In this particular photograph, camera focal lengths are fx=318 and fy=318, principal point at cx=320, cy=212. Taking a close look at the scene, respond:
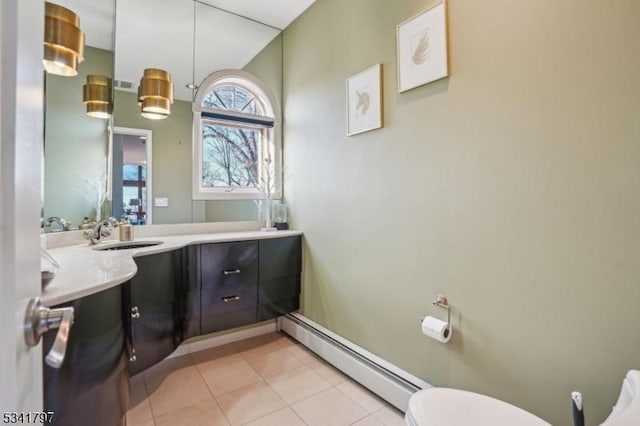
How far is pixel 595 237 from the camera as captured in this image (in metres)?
1.12

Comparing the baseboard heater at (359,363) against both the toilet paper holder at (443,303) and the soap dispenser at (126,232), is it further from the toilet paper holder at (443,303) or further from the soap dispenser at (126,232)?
the soap dispenser at (126,232)

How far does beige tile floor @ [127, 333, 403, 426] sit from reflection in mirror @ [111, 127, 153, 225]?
3.82ft

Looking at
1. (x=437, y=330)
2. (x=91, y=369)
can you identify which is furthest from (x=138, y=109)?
(x=437, y=330)

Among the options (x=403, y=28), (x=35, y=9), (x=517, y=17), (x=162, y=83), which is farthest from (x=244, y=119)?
(x=35, y=9)

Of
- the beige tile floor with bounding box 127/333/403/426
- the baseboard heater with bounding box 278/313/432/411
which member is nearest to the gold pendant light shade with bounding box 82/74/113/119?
the beige tile floor with bounding box 127/333/403/426

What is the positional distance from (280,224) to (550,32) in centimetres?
227

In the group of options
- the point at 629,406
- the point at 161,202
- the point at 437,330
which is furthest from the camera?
the point at 161,202

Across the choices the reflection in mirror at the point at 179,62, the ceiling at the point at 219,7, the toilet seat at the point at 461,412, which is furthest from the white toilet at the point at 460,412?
the ceiling at the point at 219,7

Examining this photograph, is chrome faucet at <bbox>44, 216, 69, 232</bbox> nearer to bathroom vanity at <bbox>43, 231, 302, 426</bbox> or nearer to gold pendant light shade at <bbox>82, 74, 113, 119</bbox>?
bathroom vanity at <bbox>43, 231, 302, 426</bbox>

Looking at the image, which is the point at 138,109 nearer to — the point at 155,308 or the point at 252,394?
the point at 155,308

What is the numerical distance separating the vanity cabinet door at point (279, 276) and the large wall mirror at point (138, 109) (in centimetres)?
54

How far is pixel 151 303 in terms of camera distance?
186cm

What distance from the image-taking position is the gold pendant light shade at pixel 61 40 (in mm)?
1660

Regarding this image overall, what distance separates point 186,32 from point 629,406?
3302mm
